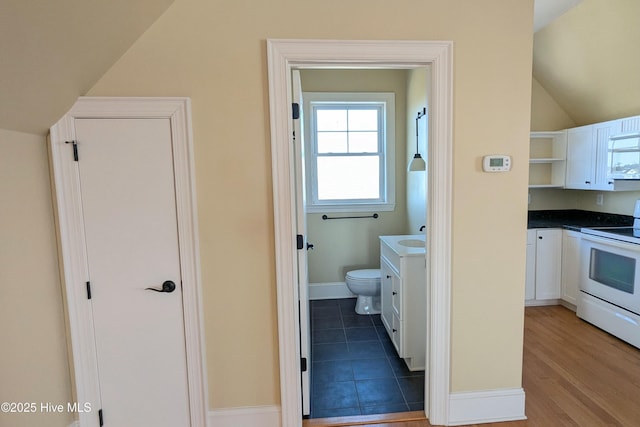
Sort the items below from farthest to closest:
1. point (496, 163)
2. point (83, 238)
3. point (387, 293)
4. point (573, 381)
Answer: point (387, 293) < point (573, 381) < point (496, 163) < point (83, 238)

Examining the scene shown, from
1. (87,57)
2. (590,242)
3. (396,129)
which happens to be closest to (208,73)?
(87,57)

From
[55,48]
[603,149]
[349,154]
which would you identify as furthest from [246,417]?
[603,149]

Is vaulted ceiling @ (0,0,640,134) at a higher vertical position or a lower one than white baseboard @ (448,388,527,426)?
higher

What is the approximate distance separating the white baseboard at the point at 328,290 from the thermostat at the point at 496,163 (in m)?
2.54

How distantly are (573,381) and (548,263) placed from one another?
1.55 metres

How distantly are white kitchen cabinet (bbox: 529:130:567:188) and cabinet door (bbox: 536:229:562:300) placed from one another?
727 mm

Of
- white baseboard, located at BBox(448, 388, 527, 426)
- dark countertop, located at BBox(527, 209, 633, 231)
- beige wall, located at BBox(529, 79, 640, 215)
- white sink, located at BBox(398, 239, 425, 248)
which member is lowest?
white baseboard, located at BBox(448, 388, 527, 426)

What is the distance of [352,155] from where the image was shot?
3863 millimetres

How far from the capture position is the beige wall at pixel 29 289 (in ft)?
4.75

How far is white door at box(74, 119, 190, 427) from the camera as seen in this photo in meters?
1.63

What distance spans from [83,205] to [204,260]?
672mm

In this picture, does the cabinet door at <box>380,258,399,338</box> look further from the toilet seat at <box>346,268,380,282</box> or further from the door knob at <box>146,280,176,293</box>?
the door knob at <box>146,280,176,293</box>

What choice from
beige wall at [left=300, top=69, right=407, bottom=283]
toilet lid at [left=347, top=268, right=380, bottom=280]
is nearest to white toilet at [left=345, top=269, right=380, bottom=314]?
toilet lid at [left=347, top=268, right=380, bottom=280]

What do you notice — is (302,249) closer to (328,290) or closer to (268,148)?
(268,148)
